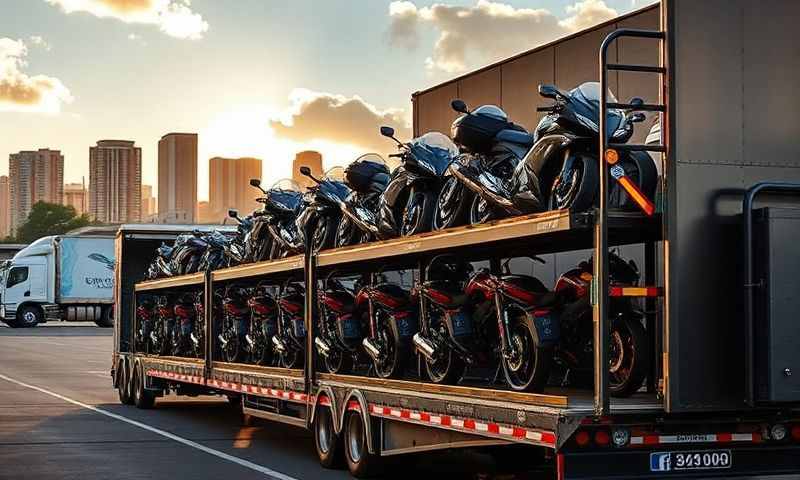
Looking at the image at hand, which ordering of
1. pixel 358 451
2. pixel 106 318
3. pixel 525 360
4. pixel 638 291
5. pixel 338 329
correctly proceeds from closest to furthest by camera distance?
pixel 638 291
pixel 525 360
pixel 358 451
pixel 338 329
pixel 106 318

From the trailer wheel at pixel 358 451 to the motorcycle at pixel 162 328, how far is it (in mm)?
9735

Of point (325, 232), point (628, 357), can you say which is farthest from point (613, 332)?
point (325, 232)

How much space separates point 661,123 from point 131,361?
1590cm

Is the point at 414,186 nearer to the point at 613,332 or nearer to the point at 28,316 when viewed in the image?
the point at 613,332

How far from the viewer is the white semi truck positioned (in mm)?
61125

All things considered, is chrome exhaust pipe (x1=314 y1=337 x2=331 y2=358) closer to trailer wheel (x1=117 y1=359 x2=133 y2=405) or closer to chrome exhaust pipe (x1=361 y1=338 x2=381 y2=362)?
chrome exhaust pipe (x1=361 y1=338 x2=381 y2=362)

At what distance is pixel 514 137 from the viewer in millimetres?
11117

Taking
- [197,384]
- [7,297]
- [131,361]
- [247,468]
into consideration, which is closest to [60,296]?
[7,297]

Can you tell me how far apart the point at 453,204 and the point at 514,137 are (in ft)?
2.69

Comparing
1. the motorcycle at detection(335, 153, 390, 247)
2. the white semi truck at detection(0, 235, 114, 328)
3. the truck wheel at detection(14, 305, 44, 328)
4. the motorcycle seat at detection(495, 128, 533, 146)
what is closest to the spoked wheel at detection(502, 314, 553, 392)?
the motorcycle seat at detection(495, 128, 533, 146)

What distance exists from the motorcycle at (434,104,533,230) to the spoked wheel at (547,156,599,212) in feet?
4.09

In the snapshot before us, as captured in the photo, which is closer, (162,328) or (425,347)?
(425,347)

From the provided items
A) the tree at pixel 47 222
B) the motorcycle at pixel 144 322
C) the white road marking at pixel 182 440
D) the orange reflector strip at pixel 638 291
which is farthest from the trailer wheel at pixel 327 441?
the tree at pixel 47 222

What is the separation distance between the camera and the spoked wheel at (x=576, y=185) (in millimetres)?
9258
